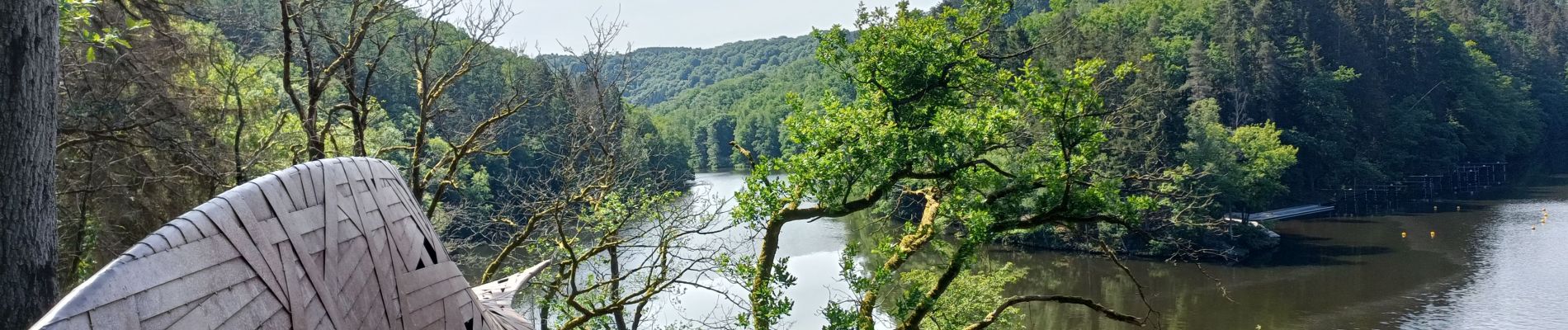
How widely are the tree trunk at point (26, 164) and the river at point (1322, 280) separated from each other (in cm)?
1429

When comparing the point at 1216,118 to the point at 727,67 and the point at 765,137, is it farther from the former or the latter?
the point at 727,67

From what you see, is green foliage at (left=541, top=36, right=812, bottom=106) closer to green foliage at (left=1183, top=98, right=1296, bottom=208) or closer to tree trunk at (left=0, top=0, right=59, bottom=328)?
green foliage at (left=1183, top=98, right=1296, bottom=208)

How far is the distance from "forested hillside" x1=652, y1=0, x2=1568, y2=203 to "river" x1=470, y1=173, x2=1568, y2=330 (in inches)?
175

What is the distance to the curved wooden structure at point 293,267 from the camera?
4.22 ft

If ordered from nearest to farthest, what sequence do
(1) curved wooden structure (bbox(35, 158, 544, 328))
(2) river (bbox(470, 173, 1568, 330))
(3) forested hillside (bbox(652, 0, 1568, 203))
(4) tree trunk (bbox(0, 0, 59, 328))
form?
(1) curved wooden structure (bbox(35, 158, 544, 328))
(4) tree trunk (bbox(0, 0, 59, 328))
(2) river (bbox(470, 173, 1568, 330))
(3) forested hillside (bbox(652, 0, 1568, 203))

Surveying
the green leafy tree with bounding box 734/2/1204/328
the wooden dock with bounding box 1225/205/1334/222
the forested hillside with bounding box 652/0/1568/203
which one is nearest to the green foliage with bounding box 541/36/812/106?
the forested hillside with bounding box 652/0/1568/203

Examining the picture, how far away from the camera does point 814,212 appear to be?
6.97 meters

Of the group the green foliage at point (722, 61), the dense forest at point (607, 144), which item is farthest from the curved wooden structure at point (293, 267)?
the green foliage at point (722, 61)

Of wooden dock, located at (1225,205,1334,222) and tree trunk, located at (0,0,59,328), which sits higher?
tree trunk, located at (0,0,59,328)

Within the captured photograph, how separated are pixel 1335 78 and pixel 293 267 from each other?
53.8 m

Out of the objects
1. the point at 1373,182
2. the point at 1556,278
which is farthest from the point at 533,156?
the point at 1373,182

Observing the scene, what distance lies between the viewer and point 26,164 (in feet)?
8.65

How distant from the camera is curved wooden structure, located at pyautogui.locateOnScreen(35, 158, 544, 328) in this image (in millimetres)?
1287

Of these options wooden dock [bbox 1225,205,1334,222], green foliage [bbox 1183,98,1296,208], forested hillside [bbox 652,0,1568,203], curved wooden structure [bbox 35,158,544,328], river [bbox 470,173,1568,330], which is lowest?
river [bbox 470,173,1568,330]
